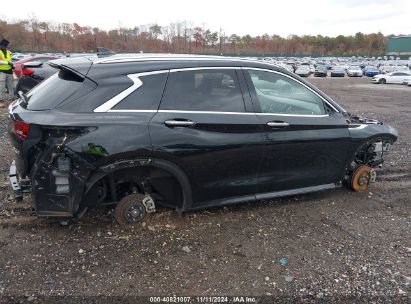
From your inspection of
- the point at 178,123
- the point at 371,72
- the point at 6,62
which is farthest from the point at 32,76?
the point at 371,72

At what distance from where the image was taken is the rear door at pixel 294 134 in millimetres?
3891

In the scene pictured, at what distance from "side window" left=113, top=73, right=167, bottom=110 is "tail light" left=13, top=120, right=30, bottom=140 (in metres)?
0.80

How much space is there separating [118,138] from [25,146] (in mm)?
838

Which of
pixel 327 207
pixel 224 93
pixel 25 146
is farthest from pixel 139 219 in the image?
pixel 327 207

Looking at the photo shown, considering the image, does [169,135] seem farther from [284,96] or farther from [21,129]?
[284,96]

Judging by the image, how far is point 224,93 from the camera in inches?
148

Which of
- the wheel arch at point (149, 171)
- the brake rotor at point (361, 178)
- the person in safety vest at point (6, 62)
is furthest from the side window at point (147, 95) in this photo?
the person in safety vest at point (6, 62)

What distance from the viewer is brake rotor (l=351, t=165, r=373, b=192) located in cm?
480

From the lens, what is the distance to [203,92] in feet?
12.0

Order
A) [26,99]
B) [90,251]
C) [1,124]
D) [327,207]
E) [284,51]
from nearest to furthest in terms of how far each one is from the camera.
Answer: [90,251] → [26,99] → [327,207] → [1,124] → [284,51]

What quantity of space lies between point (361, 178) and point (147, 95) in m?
3.22

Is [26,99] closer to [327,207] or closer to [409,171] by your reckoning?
[327,207]

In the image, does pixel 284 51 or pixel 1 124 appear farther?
pixel 284 51

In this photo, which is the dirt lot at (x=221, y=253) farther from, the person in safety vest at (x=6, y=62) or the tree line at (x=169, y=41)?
the tree line at (x=169, y=41)
